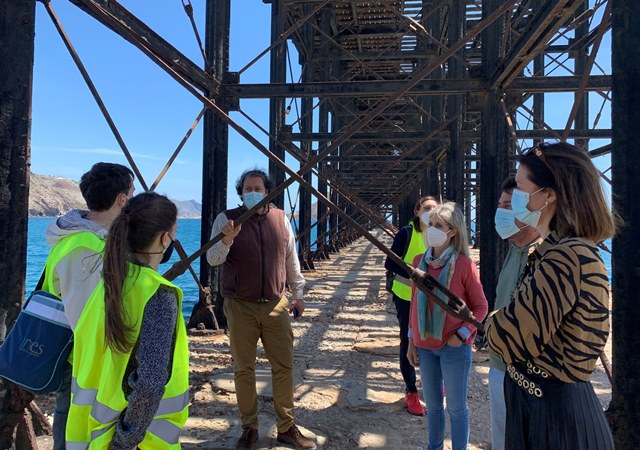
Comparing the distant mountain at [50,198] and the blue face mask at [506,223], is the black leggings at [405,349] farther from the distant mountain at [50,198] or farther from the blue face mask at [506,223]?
the distant mountain at [50,198]

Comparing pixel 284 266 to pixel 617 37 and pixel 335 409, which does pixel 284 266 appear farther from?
pixel 617 37

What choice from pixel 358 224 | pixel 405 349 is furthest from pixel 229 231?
pixel 405 349

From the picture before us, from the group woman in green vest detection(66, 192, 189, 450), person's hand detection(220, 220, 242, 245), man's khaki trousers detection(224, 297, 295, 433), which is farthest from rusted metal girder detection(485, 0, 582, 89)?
woman in green vest detection(66, 192, 189, 450)

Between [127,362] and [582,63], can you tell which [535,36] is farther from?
[582,63]

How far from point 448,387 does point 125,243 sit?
6.52 feet

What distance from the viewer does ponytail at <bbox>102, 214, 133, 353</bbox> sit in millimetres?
1586

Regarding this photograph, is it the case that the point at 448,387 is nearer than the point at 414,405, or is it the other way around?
the point at 448,387

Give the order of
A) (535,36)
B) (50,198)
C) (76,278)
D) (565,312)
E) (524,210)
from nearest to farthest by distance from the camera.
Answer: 1. (565,312)
2. (524,210)
3. (76,278)
4. (535,36)
5. (50,198)

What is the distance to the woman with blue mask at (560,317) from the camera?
141 centimetres

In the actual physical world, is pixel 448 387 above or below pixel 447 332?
below

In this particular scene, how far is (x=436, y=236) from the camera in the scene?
288cm

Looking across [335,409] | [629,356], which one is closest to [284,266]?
[335,409]

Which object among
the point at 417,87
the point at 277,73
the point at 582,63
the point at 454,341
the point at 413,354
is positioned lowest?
the point at 413,354

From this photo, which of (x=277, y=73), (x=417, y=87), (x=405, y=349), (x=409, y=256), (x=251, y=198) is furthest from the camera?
(x=277, y=73)
